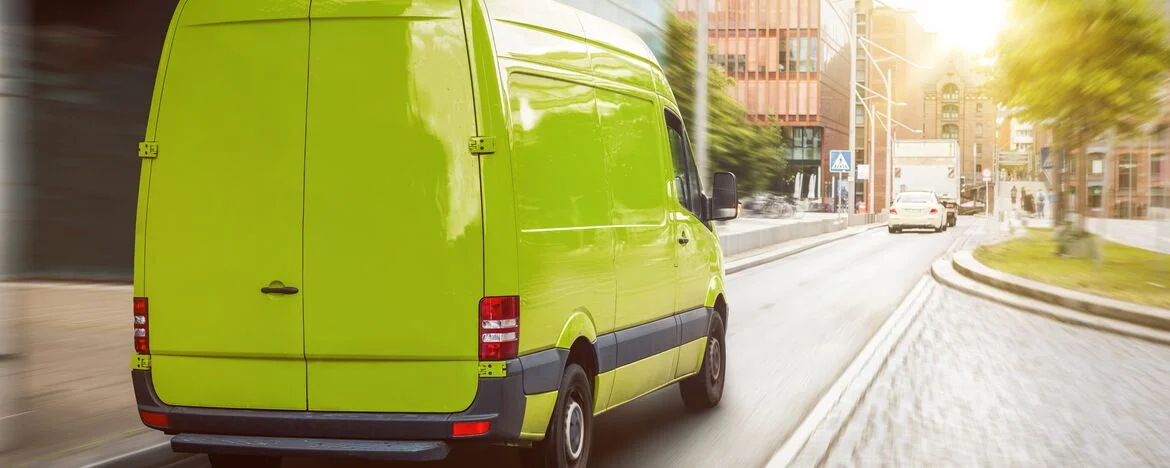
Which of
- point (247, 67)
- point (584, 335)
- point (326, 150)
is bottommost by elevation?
point (584, 335)

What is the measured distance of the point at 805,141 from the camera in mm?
94188

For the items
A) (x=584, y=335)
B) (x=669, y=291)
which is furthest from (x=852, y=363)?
(x=584, y=335)

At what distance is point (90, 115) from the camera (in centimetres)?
1761

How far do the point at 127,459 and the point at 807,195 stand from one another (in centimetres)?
9289

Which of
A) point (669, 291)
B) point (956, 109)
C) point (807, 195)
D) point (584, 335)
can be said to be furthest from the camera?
point (956, 109)

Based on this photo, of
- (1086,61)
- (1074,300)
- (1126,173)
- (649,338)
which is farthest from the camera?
(1126,173)

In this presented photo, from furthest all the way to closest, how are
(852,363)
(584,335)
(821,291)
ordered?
(821,291) → (852,363) → (584,335)

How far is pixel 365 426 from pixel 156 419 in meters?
1.04

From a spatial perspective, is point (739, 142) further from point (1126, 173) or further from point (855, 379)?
point (1126, 173)

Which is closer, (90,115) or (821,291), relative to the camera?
(90,115)

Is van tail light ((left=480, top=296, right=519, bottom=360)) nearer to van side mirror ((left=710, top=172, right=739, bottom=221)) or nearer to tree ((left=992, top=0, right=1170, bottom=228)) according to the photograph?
van side mirror ((left=710, top=172, right=739, bottom=221))

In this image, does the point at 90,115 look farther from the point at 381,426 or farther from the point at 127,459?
the point at 381,426

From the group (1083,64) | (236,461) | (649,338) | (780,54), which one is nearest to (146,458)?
(236,461)

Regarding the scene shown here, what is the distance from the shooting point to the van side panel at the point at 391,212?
552 centimetres
